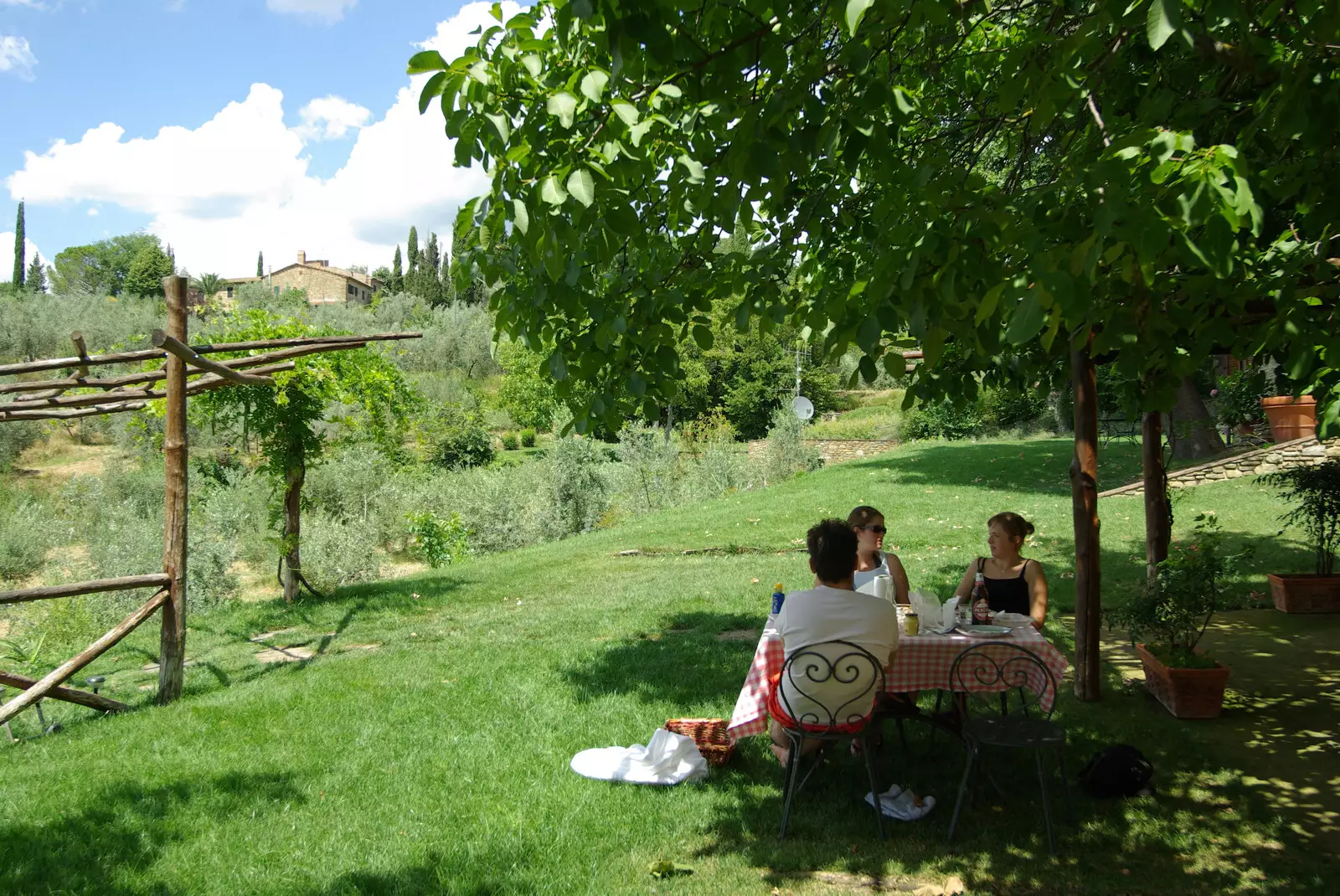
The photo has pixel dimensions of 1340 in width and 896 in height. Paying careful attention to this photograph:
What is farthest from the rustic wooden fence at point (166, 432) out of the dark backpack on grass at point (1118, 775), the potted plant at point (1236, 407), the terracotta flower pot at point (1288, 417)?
the terracotta flower pot at point (1288, 417)

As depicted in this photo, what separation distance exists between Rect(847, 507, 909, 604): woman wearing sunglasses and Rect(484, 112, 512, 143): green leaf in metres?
3.50

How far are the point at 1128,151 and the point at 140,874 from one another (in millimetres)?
4640

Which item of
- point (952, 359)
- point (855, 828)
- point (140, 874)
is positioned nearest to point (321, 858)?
point (140, 874)

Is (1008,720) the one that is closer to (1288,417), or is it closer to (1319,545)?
(1319,545)

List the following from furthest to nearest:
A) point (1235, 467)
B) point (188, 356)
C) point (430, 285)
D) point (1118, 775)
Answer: point (430, 285), point (1235, 467), point (188, 356), point (1118, 775)

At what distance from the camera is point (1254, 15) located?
11.8 ft

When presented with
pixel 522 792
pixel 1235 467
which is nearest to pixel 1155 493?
pixel 522 792

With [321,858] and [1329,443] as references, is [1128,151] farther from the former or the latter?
[1329,443]

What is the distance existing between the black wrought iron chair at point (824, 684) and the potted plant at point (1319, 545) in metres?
5.82

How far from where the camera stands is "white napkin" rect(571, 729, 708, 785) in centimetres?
452

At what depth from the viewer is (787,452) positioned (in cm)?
2270

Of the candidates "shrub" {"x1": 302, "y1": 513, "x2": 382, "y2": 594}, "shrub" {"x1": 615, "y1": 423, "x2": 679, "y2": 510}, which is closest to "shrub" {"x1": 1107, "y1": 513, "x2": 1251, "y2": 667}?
"shrub" {"x1": 302, "y1": 513, "x2": 382, "y2": 594}

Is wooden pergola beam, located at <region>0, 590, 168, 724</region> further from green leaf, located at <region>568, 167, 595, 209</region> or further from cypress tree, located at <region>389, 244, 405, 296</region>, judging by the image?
cypress tree, located at <region>389, 244, 405, 296</region>

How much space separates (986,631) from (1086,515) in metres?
1.51
